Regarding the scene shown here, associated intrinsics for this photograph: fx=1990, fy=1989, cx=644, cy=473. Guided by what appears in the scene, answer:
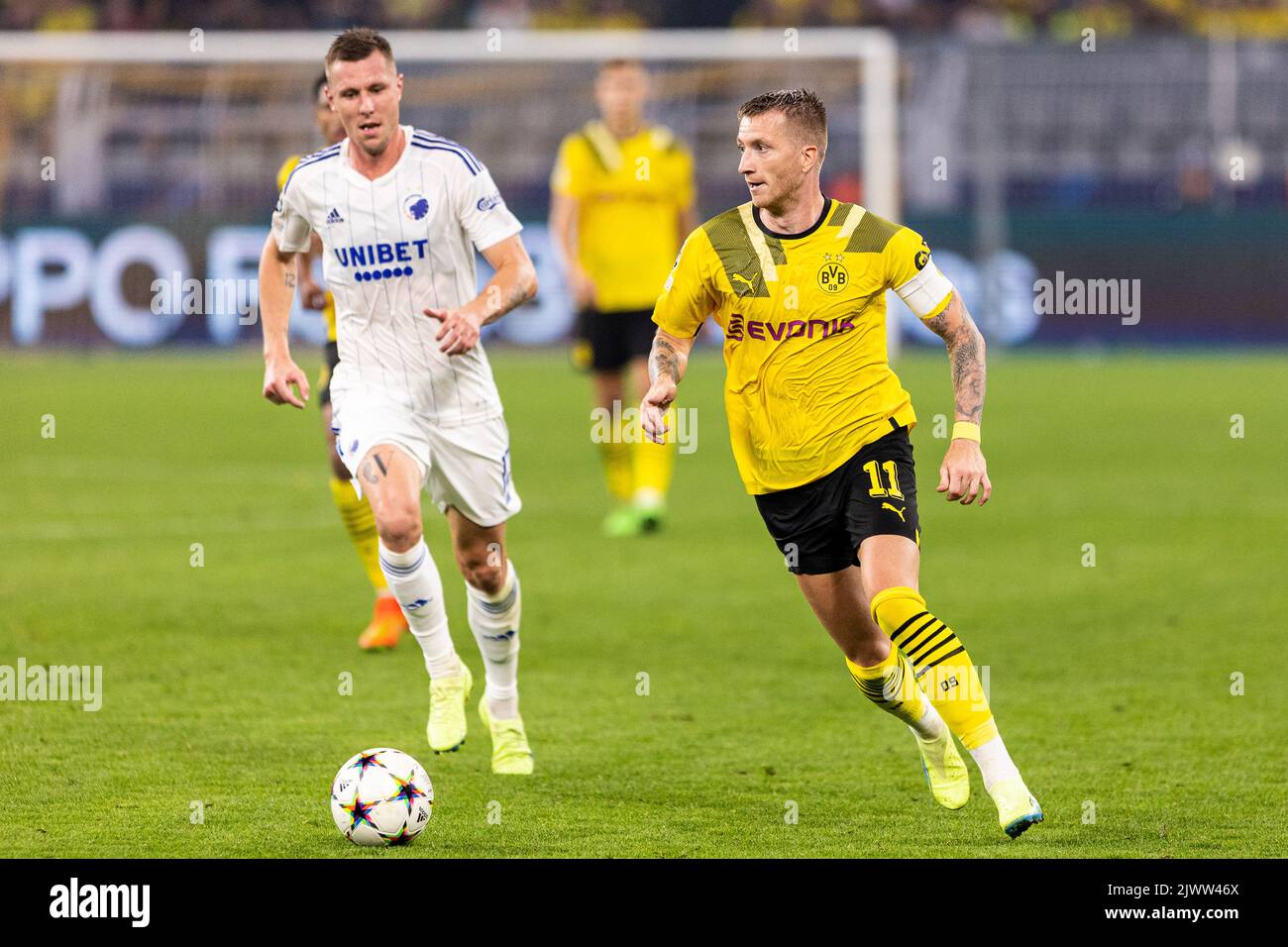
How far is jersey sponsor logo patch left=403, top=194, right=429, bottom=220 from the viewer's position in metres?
5.98

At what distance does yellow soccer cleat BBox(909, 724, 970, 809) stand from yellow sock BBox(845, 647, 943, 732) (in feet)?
0.24

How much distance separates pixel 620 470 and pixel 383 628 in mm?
3932

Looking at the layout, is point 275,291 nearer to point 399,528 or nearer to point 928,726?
point 399,528

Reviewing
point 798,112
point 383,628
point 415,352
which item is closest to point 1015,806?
point 798,112

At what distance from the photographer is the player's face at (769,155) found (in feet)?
17.0

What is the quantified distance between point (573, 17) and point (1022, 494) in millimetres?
16355

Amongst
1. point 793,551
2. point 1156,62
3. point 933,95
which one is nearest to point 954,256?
point 933,95

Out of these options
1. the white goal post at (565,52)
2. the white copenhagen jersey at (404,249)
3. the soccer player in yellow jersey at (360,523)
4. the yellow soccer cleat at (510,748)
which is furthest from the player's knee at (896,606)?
the white goal post at (565,52)

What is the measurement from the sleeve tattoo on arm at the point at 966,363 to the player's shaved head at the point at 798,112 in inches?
22.7

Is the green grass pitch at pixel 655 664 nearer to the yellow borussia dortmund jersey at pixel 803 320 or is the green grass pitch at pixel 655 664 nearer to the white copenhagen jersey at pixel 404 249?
the yellow borussia dortmund jersey at pixel 803 320

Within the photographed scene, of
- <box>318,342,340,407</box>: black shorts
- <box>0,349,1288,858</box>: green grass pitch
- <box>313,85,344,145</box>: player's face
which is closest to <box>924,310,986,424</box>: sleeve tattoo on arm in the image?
<box>0,349,1288,858</box>: green grass pitch

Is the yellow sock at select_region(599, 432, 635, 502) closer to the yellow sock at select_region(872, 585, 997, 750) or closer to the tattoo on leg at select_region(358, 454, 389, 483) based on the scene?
the tattoo on leg at select_region(358, 454, 389, 483)

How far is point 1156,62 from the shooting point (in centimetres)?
2434

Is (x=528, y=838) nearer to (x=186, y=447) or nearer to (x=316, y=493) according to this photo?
(x=316, y=493)
